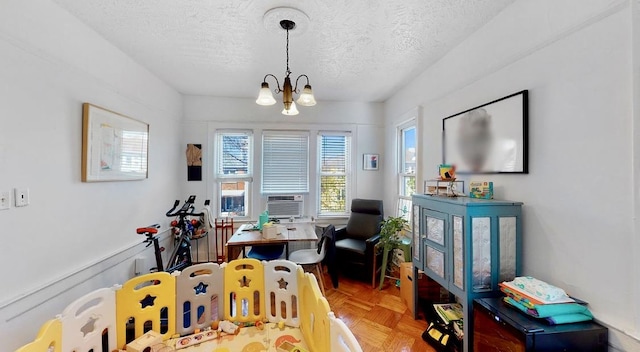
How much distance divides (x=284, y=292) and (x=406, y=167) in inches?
105

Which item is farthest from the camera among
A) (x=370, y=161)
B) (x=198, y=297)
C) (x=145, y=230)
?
(x=370, y=161)

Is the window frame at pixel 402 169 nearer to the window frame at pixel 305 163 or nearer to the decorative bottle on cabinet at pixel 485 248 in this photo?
the window frame at pixel 305 163

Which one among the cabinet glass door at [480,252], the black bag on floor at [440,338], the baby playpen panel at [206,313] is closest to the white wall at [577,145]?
the cabinet glass door at [480,252]

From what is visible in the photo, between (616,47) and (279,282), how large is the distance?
7.51 feet

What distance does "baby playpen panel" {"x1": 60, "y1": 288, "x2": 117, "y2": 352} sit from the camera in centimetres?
122

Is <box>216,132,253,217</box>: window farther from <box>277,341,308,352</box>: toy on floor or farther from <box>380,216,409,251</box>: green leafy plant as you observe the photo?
<box>277,341,308,352</box>: toy on floor

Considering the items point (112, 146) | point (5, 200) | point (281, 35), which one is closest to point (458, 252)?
point (281, 35)

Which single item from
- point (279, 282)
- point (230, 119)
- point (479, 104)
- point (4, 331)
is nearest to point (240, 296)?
point (279, 282)

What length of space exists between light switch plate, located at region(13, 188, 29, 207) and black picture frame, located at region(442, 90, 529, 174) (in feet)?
10.5

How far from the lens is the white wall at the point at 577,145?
48.3 inches

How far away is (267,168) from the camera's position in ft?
13.3

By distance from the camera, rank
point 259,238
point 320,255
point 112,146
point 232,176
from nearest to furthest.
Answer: point 112,146 < point 259,238 < point 320,255 < point 232,176

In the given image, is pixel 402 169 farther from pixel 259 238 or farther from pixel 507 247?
pixel 259 238

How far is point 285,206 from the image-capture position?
158 inches
